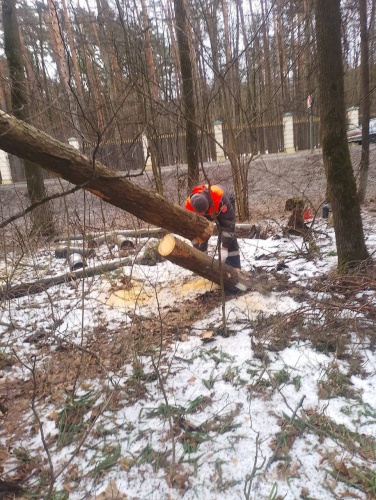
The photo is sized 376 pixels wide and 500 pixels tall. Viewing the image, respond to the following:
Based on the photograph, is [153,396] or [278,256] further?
[278,256]

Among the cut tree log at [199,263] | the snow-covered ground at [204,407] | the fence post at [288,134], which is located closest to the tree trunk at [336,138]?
the snow-covered ground at [204,407]

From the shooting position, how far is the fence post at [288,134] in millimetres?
16695

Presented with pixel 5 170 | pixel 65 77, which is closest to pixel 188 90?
pixel 65 77

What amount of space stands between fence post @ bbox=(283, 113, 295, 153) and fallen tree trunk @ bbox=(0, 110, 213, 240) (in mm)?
15510

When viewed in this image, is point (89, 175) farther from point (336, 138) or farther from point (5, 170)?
point (5, 170)

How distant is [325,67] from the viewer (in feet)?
10.8

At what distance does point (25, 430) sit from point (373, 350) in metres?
2.56

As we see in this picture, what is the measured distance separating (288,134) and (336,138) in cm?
1500

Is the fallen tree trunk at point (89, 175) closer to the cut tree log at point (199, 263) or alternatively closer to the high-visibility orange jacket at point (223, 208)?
the cut tree log at point (199, 263)

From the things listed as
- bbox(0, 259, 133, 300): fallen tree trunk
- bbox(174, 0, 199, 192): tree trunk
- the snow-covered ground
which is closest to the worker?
the snow-covered ground

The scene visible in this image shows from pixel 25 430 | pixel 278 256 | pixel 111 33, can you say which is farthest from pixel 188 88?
pixel 25 430

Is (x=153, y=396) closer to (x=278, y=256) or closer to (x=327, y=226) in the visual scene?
(x=278, y=256)

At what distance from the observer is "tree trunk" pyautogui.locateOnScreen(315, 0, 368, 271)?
10.7 ft

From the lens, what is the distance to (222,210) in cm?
400
